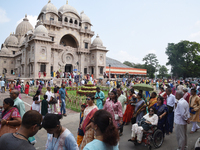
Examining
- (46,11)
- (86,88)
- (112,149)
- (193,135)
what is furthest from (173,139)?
(46,11)

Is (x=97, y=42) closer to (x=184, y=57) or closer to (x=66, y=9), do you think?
(x=66, y=9)

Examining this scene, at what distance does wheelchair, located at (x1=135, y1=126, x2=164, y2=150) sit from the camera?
4.36 meters

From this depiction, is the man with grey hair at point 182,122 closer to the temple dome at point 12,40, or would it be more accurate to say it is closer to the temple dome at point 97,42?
the temple dome at point 97,42

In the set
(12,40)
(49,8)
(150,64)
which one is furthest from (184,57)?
(12,40)

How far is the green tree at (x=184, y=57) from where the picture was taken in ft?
152

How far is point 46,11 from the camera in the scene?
97.9 feet

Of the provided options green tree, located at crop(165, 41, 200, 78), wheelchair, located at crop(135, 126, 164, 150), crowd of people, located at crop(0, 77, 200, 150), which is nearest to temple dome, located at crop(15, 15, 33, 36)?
green tree, located at crop(165, 41, 200, 78)

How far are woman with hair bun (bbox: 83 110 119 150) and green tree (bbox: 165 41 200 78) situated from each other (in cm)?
5117

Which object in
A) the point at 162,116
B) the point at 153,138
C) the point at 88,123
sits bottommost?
the point at 153,138

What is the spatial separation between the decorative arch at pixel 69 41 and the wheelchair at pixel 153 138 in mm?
32333

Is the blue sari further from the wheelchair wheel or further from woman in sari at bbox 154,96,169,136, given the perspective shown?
the wheelchair wheel

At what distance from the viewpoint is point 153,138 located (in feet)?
14.5

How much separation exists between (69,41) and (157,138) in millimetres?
34483

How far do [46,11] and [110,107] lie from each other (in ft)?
102
